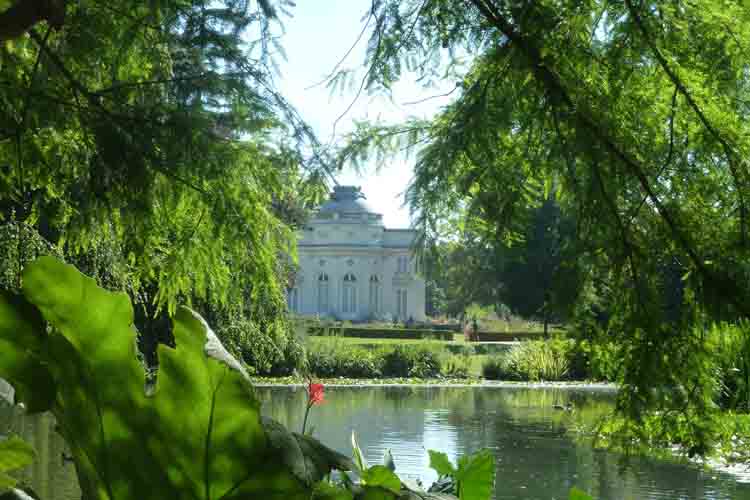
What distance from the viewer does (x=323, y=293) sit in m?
54.2

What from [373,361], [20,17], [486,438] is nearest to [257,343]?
[486,438]

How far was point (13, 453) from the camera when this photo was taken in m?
0.55

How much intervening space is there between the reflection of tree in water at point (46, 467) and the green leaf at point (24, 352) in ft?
15.5

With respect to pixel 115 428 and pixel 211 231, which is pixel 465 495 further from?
pixel 211 231

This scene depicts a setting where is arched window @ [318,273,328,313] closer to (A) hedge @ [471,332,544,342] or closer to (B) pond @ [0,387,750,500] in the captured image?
(A) hedge @ [471,332,544,342]

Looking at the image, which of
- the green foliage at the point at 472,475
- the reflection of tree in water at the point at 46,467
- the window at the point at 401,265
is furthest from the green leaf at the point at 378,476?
the window at the point at 401,265

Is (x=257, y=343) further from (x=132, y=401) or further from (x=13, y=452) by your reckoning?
(x=132, y=401)

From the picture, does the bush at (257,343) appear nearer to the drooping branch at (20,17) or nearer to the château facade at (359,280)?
the drooping branch at (20,17)

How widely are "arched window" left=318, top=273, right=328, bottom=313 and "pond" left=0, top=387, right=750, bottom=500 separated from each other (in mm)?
39929

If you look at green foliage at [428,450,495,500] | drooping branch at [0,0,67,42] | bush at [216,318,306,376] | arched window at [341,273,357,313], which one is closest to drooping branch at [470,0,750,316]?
green foliage at [428,450,495,500]

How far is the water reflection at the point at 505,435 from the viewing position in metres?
6.88

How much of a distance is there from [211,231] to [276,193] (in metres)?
0.28

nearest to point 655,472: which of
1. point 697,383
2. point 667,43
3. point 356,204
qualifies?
point 697,383

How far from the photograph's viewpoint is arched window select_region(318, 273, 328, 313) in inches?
2126
